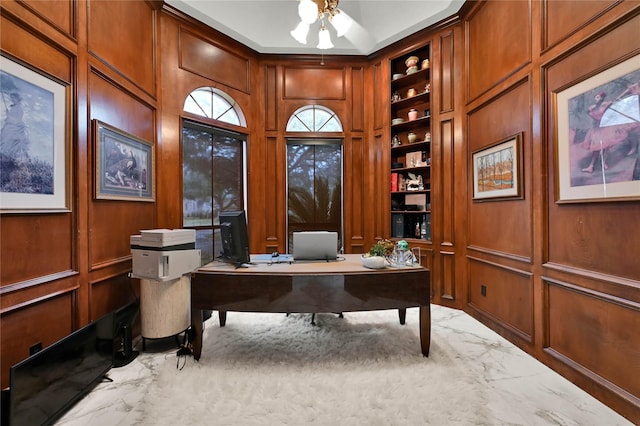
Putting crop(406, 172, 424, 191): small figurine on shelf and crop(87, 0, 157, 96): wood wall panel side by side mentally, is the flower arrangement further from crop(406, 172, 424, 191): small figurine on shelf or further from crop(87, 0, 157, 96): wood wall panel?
crop(87, 0, 157, 96): wood wall panel

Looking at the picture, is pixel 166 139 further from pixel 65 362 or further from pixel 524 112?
pixel 524 112

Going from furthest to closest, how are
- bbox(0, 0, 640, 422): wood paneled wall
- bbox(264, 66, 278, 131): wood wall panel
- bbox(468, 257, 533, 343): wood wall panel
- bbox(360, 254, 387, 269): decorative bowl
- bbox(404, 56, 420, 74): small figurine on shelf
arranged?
bbox(264, 66, 278, 131): wood wall panel, bbox(404, 56, 420, 74): small figurine on shelf, bbox(468, 257, 533, 343): wood wall panel, bbox(360, 254, 387, 269): decorative bowl, bbox(0, 0, 640, 422): wood paneled wall

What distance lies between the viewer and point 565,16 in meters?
1.97

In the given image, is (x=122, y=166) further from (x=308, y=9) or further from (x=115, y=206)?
(x=308, y=9)

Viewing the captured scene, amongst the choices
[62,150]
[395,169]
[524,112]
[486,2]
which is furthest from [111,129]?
[486,2]

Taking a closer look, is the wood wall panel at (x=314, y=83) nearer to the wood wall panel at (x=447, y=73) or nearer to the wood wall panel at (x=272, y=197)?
the wood wall panel at (x=272, y=197)

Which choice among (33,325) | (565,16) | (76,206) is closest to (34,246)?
(76,206)

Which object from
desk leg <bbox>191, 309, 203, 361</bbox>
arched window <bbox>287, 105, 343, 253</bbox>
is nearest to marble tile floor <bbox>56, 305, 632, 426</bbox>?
desk leg <bbox>191, 309, 203, 361</bbox>

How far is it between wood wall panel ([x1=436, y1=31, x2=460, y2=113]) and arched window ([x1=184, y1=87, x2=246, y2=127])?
279cm

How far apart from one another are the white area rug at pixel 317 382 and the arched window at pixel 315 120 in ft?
9.71

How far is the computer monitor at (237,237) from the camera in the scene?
2277 mm

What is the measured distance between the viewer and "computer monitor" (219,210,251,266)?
228 centimetres

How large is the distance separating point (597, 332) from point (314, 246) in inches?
81.0

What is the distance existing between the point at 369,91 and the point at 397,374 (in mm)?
3828
